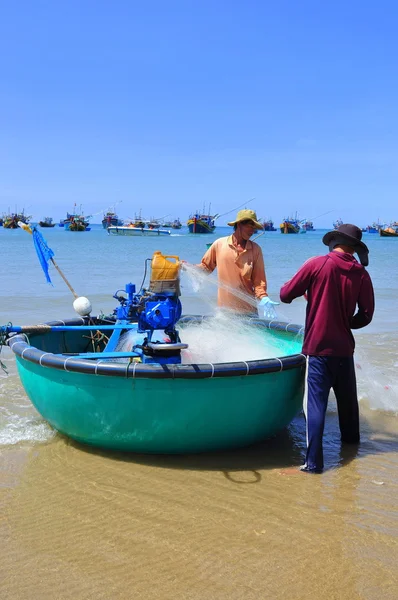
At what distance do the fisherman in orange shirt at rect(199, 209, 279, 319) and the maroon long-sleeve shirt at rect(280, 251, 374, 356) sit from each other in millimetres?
1184

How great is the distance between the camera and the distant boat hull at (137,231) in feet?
249

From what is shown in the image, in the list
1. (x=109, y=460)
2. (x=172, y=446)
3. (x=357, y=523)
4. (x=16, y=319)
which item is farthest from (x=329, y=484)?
(x=16, y=319)

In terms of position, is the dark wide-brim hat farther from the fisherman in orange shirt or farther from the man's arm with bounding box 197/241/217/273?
the man's arm with bounding box 197/241/217/273

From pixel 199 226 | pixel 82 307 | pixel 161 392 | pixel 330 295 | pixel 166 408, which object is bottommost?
pixel 166 408

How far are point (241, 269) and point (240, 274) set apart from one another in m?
0.05

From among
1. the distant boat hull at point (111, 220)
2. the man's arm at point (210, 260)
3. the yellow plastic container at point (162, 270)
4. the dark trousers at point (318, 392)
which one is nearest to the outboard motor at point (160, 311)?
the yellow plastic container at point (162, 270)

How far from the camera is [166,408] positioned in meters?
3.97

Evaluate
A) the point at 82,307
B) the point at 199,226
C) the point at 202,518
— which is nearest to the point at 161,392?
the point at 202,518

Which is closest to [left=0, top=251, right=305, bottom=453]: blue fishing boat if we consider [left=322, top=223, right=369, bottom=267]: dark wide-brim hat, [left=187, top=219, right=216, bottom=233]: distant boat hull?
[left=322, top=223, right=369, bottom=267]: dark wide-brim hat

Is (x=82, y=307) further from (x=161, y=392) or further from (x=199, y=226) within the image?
(x=199, y=226)

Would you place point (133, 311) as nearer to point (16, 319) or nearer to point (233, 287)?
point (233, 287)

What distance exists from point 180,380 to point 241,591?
4.80ft

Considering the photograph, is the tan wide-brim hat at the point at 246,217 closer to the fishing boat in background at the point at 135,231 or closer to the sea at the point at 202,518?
the sea at the point at 202,518

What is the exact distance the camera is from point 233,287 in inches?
209
